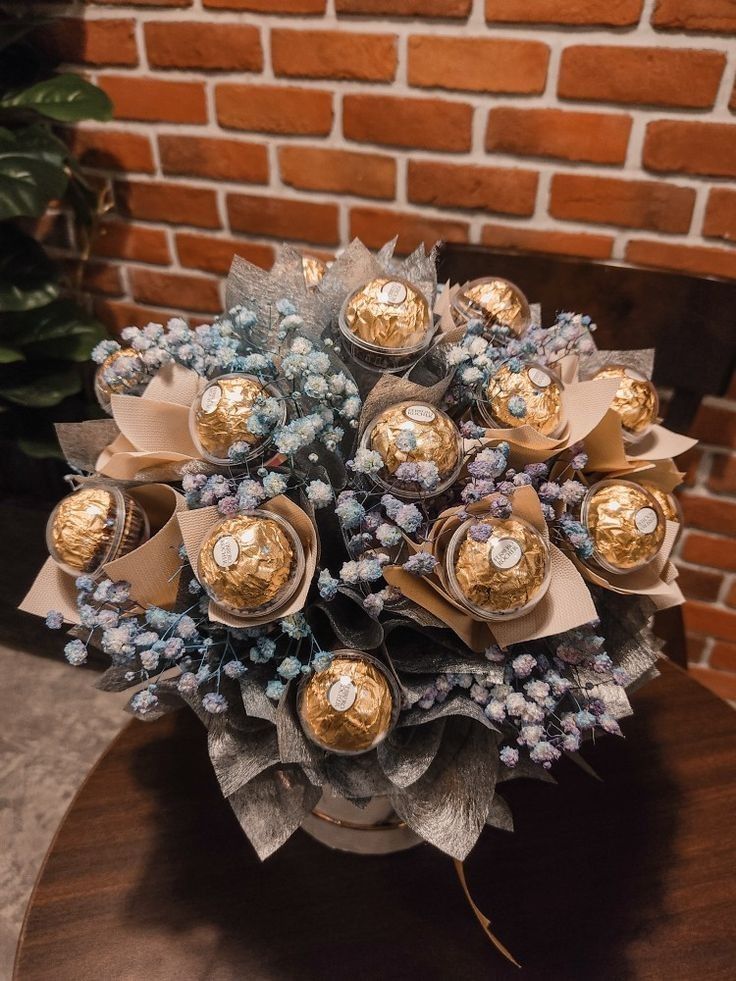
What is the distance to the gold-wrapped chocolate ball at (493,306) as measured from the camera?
0.65 metres

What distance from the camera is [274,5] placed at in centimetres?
108

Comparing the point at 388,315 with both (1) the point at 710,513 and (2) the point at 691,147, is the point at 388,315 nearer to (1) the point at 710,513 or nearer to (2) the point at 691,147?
(2) the point at 691,147

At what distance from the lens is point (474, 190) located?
1.13 m

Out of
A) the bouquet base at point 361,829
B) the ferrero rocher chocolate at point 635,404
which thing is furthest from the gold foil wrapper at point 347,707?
the ferrero rocher chocolate at point 635,404

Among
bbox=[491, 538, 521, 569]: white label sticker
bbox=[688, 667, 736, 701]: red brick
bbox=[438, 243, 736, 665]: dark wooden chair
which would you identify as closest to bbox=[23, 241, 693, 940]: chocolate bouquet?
bbox=[491, 538, 521, 569]: white label sticker

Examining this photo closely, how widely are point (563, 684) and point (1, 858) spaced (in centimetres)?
105

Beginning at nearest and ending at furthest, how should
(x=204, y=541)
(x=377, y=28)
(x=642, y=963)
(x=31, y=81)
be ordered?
1. (x=204, y=541)
2. (x=642, y=963)
3. (x=377, y=28)
4. (x=31, y=81)

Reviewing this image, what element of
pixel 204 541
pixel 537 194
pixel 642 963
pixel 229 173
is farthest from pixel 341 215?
pixel 642 963

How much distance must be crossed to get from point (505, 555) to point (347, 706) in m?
0.15

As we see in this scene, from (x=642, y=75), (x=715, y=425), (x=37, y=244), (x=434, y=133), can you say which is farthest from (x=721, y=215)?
(x=37, y=244)

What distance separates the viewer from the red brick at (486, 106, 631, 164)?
1.01 meters

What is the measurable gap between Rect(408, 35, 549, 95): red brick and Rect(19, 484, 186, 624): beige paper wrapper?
0.81m

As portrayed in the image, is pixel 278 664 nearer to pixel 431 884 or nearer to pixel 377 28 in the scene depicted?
pixel 431 884

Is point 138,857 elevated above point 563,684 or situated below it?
below
